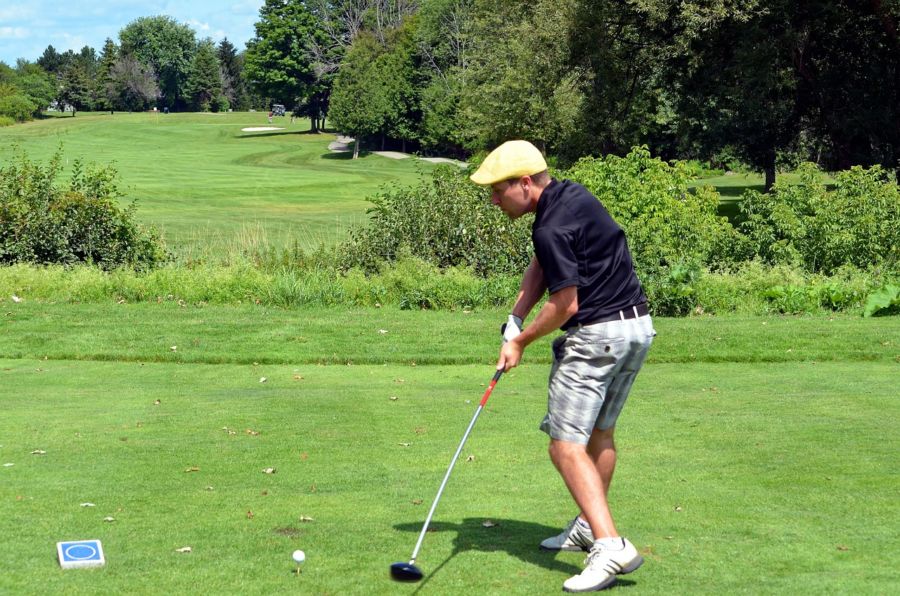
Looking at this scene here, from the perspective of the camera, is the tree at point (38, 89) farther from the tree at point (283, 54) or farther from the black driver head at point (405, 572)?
the black driver head at point (405, 572)

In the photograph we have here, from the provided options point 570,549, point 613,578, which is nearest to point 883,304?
point 570,549

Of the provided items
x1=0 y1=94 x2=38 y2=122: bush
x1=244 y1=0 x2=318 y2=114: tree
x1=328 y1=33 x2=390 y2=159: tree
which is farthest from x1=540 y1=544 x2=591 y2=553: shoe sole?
x1=0 y1=94 x2=38 y2=122: bush

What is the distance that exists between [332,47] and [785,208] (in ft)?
330

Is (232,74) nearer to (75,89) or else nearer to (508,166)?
(75,89)

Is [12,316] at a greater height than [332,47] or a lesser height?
lesser

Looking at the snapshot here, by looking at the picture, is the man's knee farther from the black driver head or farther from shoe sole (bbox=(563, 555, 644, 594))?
the black driver head

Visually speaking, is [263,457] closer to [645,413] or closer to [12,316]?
[645,413]

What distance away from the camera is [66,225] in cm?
1809

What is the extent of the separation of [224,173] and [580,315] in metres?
59.1

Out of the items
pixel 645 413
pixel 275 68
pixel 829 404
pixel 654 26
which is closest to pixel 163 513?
pixel 645 413

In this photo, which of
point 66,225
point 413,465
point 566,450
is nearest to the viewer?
point 566,450

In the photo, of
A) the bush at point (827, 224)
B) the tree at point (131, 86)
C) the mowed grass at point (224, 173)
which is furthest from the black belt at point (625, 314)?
the tree at point (131, 86)

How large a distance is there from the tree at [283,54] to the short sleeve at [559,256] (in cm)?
10623

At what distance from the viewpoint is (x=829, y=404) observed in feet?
28.1
